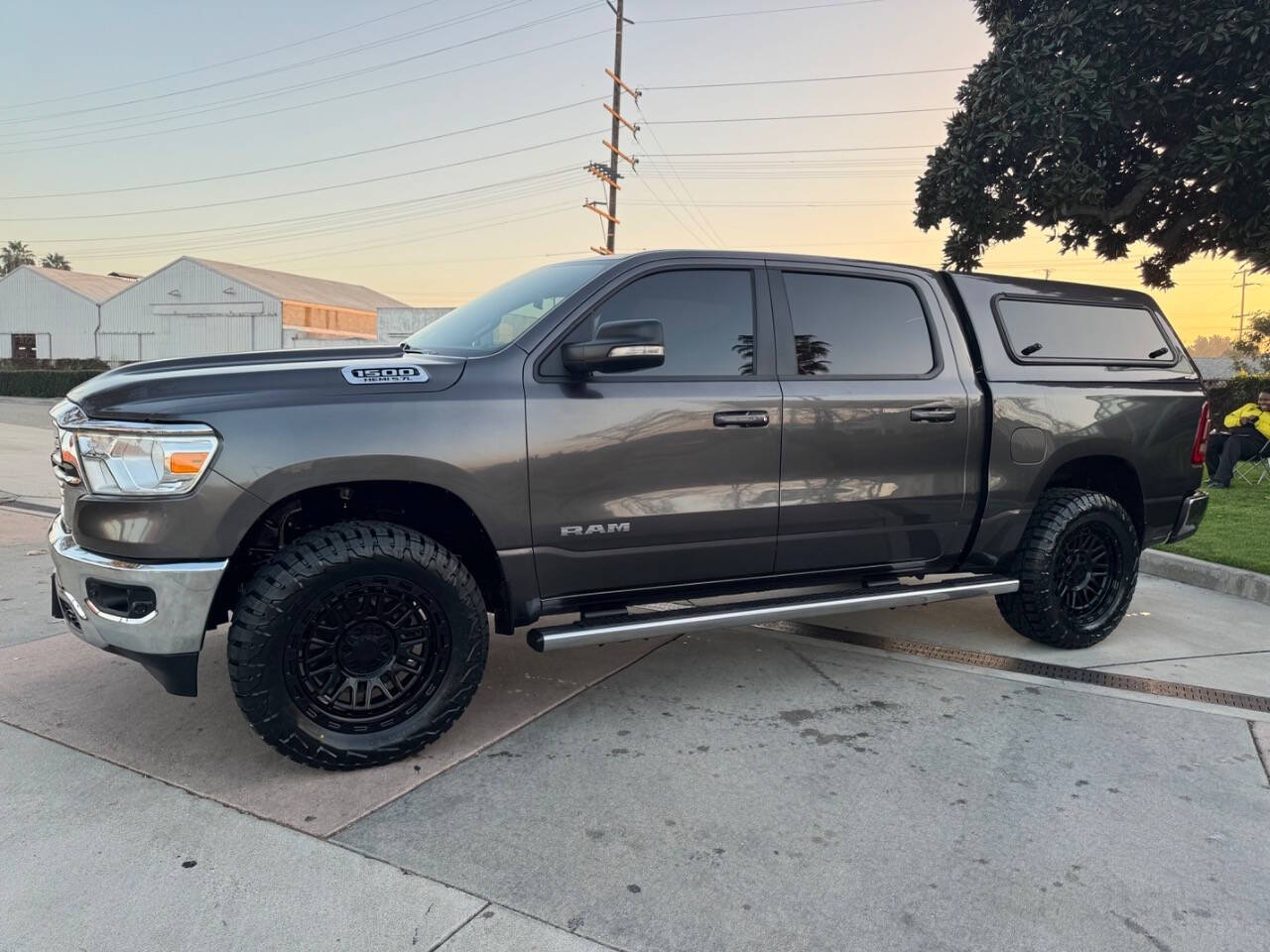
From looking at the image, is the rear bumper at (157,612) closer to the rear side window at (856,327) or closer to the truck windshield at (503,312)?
the truck windshield at (503,312)

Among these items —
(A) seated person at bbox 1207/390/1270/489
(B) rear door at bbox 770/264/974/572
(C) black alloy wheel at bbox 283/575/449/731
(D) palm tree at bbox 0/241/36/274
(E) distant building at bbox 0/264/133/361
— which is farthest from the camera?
(D) palm tree at bbox 0/241/36/274

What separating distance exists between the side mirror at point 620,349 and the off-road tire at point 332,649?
88cm

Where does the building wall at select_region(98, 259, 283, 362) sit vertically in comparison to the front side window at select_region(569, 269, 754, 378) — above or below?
above

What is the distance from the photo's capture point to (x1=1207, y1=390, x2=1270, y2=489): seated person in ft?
33.3

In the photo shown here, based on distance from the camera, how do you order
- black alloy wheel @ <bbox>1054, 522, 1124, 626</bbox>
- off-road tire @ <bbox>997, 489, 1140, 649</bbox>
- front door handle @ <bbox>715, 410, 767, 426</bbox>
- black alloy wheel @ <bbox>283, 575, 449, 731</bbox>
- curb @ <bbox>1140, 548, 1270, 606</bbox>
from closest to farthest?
1. black alloy wheel @ <bbox>283, 575, 449, 731</bbox>
2. front door handle @ <bbox>715, 410, 767, 426</bbox>
3. off-road tire @ <bbox>997, 489, 1140, 649</bbox>
4. black alloy wheel @ <bbox>1054, 522, 1124, 626</bbox>
5. curb @ <bbox>1140, 548, 1270, 606</bbox>

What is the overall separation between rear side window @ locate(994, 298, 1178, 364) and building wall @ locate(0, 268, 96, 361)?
172ft

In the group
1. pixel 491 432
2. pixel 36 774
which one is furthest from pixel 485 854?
pixel 36 774

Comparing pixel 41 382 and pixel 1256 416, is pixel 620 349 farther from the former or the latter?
pixel 41 382

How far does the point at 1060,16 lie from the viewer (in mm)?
11641

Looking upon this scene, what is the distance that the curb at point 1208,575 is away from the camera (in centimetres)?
619

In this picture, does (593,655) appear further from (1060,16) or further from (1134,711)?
(1060,16)

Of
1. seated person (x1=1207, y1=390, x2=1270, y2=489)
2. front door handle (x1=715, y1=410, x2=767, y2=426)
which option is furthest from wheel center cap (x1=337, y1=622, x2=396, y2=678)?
seated person (x1=1207, y1=390, x2=1270, y2=489)

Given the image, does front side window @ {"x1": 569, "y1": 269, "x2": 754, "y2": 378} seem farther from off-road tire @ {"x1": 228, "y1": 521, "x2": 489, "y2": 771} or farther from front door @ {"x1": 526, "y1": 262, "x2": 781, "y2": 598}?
off-road tire @ {"x1": 228, "y1": 521, "x2": 489, "y2": 771}

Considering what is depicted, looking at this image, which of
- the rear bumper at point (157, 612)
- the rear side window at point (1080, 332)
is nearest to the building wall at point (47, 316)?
the rear bumper at point (157, 612)
